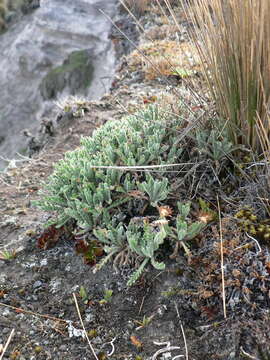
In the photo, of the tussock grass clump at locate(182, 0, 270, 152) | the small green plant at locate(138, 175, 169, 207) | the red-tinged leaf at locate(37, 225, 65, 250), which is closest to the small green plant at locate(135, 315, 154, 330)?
the small green plant at locate(138, 175, 169, 207)

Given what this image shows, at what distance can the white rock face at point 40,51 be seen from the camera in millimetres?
10086

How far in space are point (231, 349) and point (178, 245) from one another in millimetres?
654

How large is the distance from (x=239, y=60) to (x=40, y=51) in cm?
1077

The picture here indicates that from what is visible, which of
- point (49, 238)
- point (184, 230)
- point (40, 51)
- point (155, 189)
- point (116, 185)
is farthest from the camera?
point (40, 51)

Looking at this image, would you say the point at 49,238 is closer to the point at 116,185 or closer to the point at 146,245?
the point at 116,185

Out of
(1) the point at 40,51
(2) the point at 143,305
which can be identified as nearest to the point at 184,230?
(2) the point at 143,305

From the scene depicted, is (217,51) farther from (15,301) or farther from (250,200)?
(15,301)

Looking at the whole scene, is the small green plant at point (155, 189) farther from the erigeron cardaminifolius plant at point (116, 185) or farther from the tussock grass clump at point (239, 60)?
the tussock grass clump at point (239, 60)

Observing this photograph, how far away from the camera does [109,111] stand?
16.6ft

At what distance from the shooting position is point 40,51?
12.0 meters

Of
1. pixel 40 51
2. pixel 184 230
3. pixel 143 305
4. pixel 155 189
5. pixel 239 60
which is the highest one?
pixel 239 60

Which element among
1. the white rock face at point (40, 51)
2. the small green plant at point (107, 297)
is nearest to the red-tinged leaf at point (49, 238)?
the small green plant at point (107, 297)

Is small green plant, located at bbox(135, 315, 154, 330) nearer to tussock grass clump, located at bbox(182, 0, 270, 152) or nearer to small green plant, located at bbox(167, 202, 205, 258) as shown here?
small green plant, located at bbox(167, 202, 205, 258)

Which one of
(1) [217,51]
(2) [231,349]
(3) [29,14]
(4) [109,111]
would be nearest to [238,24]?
(1) [217,51]
